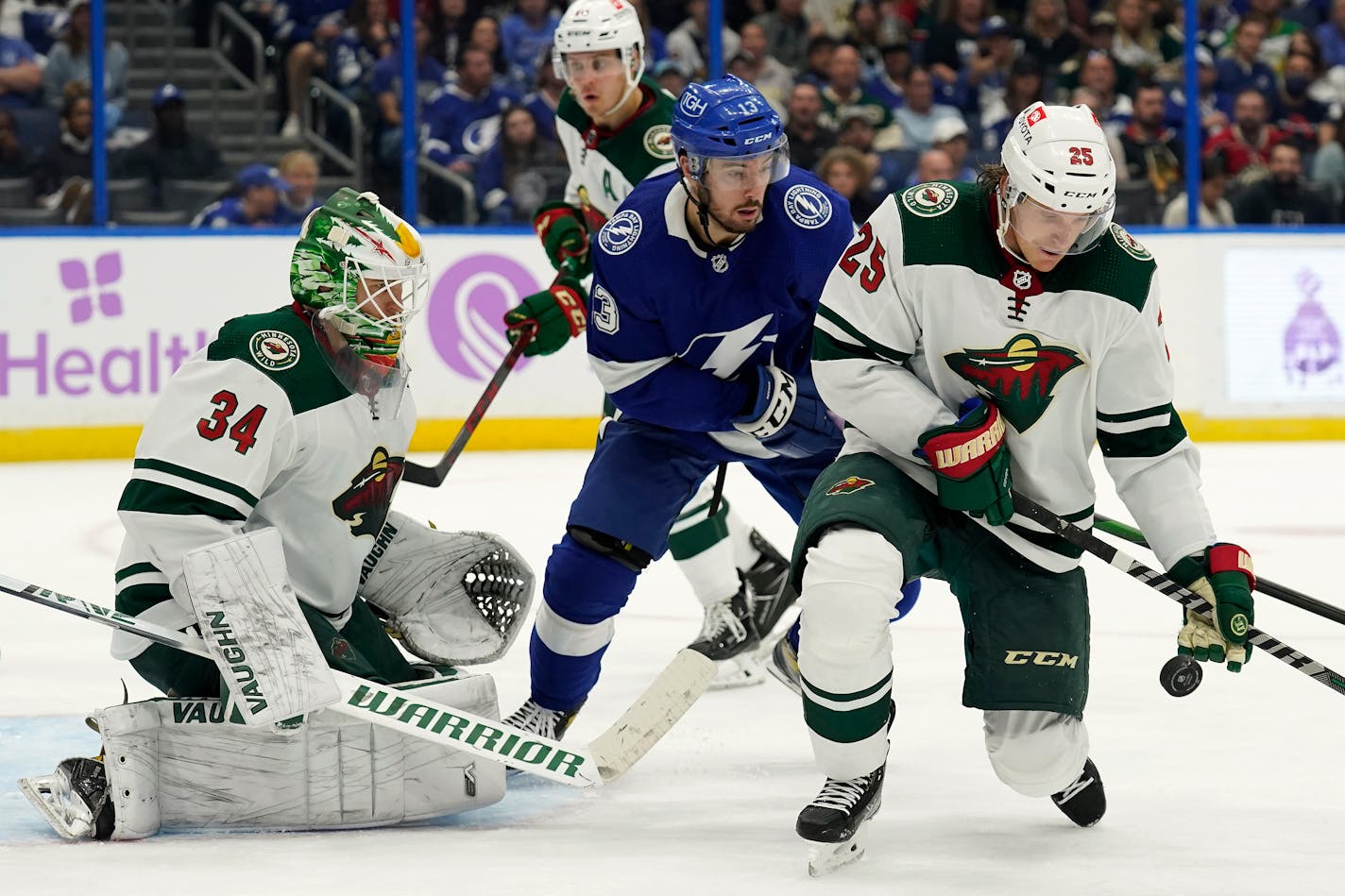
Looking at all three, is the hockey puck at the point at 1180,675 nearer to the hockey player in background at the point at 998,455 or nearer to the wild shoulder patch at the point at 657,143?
the hockey player in background at the point at 998,455

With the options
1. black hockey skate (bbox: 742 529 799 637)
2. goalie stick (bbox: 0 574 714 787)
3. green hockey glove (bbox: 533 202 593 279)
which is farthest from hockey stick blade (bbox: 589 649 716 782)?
green hockey glove (bbox: 533 202 593 279)

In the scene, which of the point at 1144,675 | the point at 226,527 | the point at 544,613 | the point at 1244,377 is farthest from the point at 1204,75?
the point at 226,527

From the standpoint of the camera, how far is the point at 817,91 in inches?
303

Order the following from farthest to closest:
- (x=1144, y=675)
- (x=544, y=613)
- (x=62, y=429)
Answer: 1. (x=62, y=429)
2. (x=1144, y=675)
3. (x=544, y=613)

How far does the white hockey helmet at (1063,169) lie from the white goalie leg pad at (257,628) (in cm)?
103

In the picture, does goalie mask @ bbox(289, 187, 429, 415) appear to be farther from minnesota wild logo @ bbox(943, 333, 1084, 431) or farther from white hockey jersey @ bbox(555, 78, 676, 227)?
white hockey jersey @ bbox(555, 78, 676, 227)

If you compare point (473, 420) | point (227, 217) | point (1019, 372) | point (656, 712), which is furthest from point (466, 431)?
point (227, 217)

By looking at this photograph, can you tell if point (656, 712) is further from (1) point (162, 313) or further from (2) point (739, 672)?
(1) point (162, 313)

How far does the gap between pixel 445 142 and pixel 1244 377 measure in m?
3.31

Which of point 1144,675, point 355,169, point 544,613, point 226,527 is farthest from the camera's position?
point 355,169

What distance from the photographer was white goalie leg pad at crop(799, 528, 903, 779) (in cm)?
231

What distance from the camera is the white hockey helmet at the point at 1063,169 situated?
91.2 inches

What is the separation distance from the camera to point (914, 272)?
8.12 feet

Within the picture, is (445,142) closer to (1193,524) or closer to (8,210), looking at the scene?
(8,210)
